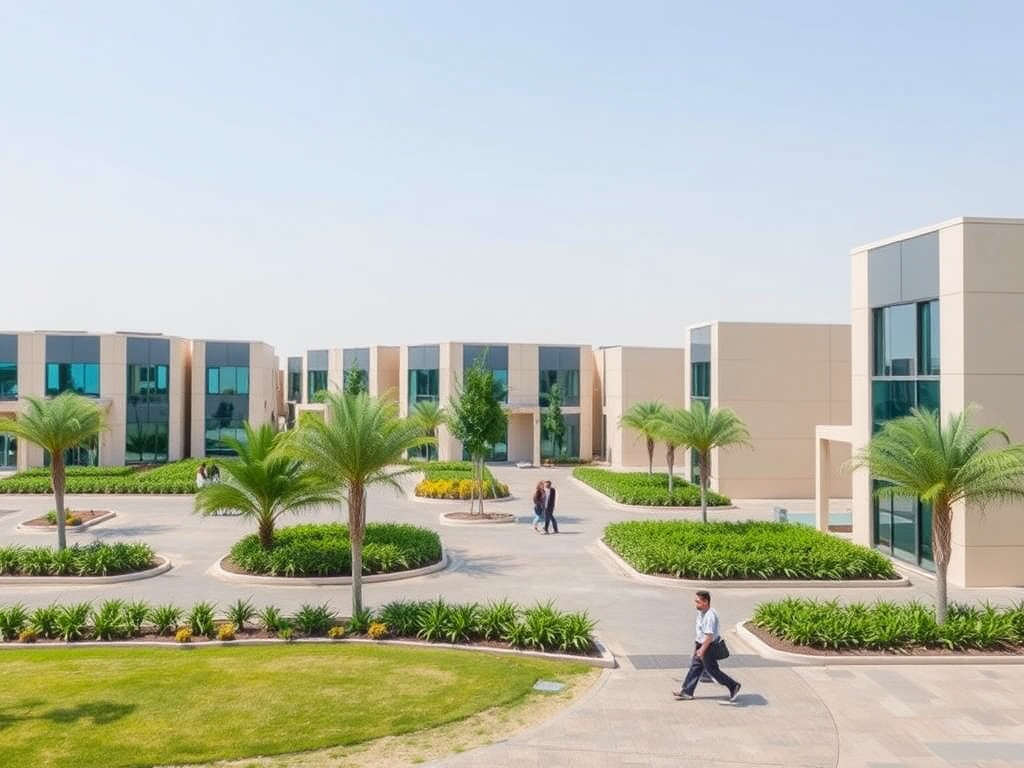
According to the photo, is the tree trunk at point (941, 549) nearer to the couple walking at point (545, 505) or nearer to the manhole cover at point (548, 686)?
the manhole cover at point (548, 686)

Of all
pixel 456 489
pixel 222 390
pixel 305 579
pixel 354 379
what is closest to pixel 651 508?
pixel 456 489

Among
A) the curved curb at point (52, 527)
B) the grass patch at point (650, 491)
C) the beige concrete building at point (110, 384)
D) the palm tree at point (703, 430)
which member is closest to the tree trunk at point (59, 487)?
the curved curb at point (52, 527)

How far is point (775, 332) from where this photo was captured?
113ft

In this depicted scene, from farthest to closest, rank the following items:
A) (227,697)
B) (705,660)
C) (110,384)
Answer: (110,384)
(705,660)
(227,697)

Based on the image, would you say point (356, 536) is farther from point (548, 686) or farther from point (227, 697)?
point (548, 686)

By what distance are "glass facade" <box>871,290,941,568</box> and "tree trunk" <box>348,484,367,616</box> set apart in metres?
13.1

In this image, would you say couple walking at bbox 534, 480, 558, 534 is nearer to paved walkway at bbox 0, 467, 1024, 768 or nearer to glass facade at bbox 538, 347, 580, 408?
paved walkway at bbox 0, 467, 1024, 768

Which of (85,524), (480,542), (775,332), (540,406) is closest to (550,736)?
(480,542)

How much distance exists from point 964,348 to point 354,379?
3750cm

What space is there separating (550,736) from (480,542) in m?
14.7

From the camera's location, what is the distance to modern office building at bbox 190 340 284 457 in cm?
4975

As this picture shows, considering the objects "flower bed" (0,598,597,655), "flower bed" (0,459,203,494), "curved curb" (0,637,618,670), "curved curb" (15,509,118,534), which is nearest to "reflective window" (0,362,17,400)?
"flower bed" (0,459,203,494)

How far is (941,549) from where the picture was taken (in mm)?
14219

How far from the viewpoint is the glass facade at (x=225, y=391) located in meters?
50.1
